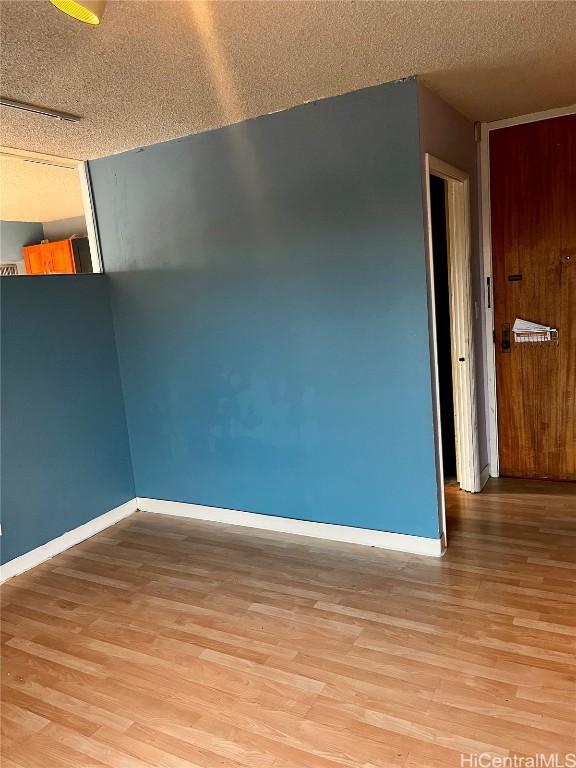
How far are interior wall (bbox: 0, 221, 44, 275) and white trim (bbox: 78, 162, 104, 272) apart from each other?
0.80 metres

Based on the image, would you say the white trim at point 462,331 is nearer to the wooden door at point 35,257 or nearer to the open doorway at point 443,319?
the open doorway at point 443,319

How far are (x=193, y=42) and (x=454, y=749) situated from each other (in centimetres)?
264

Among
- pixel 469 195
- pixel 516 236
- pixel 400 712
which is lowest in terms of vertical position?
pixel 400 712

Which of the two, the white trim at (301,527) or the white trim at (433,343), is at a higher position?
the white trim at (433,343)

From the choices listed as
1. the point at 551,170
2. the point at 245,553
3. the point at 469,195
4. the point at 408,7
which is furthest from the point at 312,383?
the point at 551,170

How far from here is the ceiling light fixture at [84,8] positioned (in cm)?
157

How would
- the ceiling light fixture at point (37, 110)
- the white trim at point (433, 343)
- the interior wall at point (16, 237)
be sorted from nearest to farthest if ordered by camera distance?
the ceiling light fixture at point (37, 110) < the white trim at point (433, 343) < the interior wall at point (16, 237)

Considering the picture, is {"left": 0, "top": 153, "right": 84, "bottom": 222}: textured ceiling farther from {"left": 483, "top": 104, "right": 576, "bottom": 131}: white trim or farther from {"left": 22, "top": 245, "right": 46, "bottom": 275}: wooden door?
{"left": 483, "top": 104, "right": 576, "bottom": 131}: white trim

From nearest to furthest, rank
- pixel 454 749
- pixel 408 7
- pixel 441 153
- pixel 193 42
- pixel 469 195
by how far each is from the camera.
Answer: pixel 454 749 → pixel 408 7 → pixel 193 42 → pixel 441 153 → pixel 469 195

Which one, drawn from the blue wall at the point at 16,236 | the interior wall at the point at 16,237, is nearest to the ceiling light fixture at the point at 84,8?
the interior wall at the point at 16,237

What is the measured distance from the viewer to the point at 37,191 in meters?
4.16

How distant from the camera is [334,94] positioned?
Answer: 278cm

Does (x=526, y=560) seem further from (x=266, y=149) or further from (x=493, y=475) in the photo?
(x=266, y=149)

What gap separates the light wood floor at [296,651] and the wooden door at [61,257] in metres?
2.38
